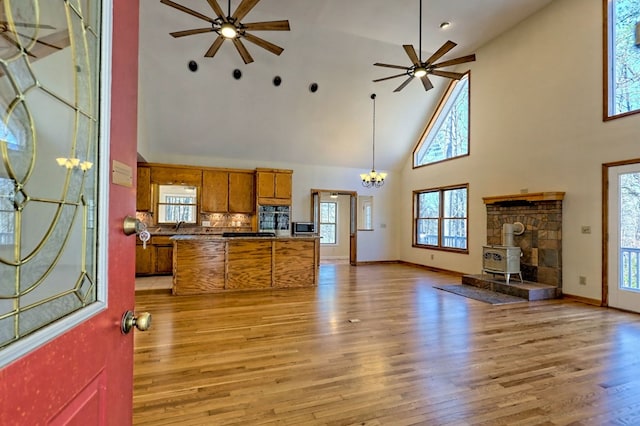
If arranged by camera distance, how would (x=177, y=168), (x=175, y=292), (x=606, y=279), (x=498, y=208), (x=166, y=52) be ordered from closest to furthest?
(x=606, y=279)
(x=175, y=292)
(x=166, y=52)
(x=498, y=208)
(x=177, y=168)

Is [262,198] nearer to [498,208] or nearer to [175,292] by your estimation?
[175,292]

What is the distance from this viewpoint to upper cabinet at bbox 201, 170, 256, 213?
770cm

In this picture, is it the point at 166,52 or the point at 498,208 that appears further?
the point at 498,208

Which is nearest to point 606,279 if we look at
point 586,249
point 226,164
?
point 586,249

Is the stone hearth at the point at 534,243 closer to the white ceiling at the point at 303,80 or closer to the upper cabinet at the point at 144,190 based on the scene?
the white ceiling at the point at 303,80

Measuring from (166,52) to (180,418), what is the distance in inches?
236

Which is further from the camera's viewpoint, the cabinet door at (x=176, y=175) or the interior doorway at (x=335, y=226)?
the interior doorway at (x=335, y=226)

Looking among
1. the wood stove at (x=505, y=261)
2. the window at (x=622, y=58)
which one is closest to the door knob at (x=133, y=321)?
the wood stove at (x=505, y=261)

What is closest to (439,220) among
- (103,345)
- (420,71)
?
(420,71)

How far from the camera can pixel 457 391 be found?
239cm

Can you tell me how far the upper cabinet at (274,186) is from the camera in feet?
26.0

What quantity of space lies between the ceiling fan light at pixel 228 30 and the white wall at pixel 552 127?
17.4 ft

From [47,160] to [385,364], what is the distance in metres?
2.84

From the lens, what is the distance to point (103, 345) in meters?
0.85
